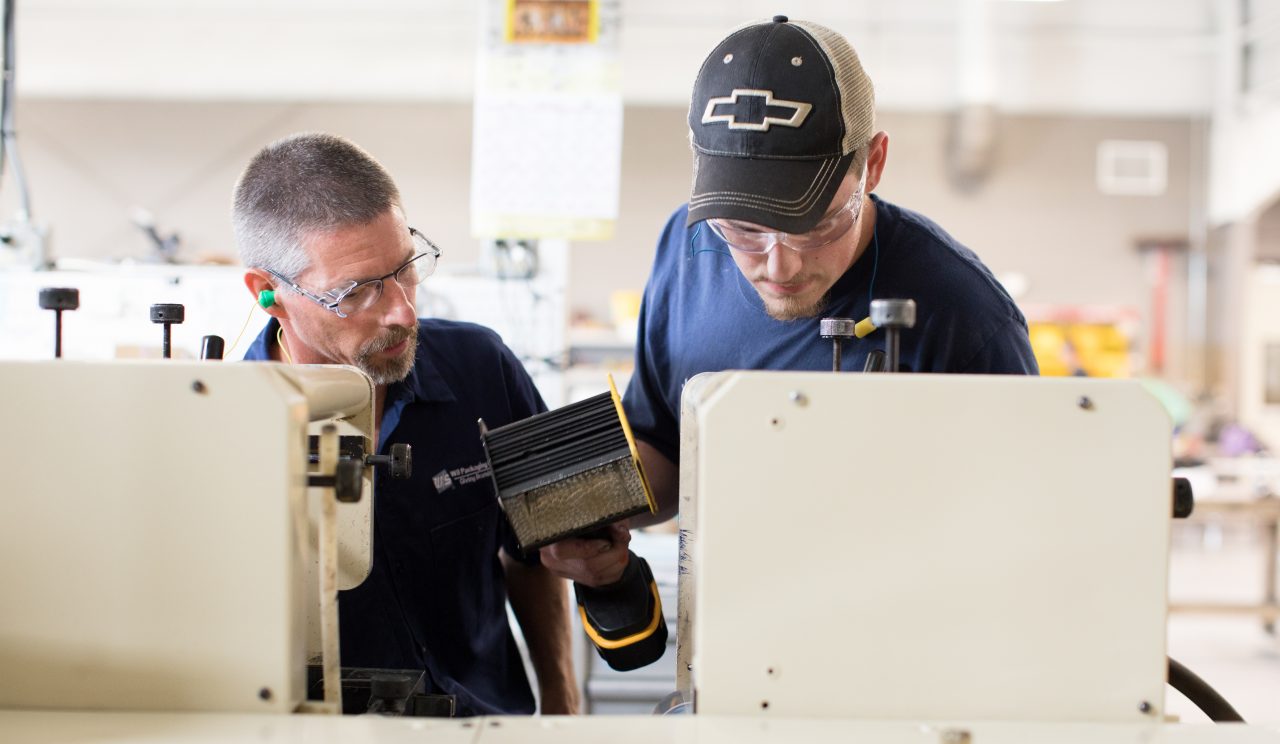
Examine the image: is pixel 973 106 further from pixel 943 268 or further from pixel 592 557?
pixel 592 557

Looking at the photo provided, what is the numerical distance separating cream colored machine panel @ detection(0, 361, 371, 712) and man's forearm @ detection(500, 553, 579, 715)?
81 cm

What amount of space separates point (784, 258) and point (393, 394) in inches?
24.3

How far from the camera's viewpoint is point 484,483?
1.45m

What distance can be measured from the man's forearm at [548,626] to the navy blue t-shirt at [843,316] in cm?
30

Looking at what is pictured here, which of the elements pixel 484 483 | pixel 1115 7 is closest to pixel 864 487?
pixel 484 483

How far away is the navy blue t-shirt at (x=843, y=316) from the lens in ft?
4.06

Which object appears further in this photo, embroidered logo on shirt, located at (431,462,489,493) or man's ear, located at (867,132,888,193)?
embroidered logo on shirt, located at (431,462,489,493)

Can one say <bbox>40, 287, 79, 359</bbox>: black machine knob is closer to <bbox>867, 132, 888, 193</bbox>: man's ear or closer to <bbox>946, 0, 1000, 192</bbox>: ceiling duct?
<bbox>867, 132, 888, 193</bbox>: man's ear

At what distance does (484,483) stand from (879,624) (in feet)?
2.66

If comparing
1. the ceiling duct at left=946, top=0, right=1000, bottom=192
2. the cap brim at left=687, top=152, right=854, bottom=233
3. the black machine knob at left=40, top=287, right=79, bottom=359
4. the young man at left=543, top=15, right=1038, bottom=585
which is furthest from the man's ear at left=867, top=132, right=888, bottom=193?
the ceiling duct at left=946, top=0, right=1000, bottom=192

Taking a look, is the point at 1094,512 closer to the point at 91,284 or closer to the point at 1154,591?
the point at 1154,591

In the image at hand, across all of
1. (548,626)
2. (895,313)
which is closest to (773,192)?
(895,313)

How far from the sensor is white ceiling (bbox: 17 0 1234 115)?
635cm

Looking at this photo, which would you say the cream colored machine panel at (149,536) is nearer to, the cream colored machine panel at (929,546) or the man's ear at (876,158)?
the cream colored machine panel at (929,546)
